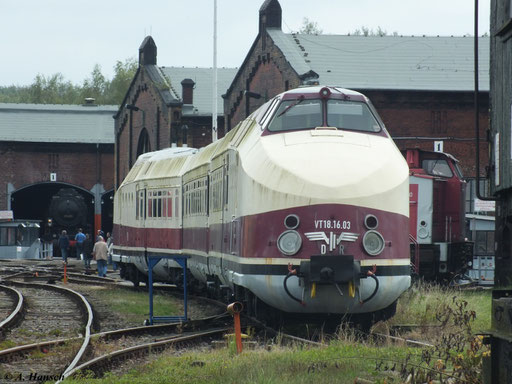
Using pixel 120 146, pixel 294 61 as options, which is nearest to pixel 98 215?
pixel 120 146

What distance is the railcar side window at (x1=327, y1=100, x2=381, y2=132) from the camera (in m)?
15.4

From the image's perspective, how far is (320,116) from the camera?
15.4m

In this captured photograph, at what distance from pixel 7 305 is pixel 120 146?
42.4 meters

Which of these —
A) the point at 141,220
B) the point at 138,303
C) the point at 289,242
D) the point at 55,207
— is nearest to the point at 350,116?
the point at 289,242

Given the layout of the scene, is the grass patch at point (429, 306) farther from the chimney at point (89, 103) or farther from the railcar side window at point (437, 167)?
the chimney at point (89, 103)

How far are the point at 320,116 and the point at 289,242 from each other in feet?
7.96

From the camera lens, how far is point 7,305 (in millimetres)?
22672

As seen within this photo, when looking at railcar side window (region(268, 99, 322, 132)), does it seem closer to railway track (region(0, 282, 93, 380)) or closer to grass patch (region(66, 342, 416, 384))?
grass patch (region(66, 342, 416, 384))

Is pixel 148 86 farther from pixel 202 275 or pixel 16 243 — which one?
pixel 202 275

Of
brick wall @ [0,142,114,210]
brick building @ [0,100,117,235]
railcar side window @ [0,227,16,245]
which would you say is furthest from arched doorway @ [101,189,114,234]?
railcar side window @ [0,227,16,245]

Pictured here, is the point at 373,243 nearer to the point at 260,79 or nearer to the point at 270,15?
the point at 260,79

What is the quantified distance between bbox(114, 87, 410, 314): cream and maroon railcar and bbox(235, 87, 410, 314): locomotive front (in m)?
0.01

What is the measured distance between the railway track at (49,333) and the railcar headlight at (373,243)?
152 inches

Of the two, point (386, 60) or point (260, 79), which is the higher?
point (386, 60)
